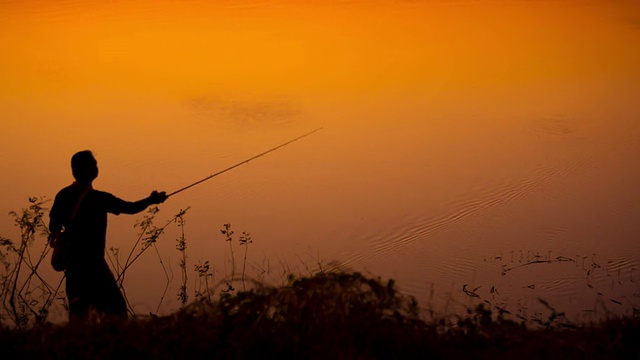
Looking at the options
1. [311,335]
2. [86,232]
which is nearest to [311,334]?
[311,335]

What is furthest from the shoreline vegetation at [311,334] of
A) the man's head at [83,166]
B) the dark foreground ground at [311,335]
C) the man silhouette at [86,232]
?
the man's head at [83,166]

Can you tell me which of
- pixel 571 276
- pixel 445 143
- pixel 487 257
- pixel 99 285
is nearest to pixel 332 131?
pixel 445 143

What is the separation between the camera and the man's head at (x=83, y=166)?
3.61m

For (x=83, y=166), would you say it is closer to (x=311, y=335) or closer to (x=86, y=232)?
(x=86, y=232)

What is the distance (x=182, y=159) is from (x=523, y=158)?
11.1 ft

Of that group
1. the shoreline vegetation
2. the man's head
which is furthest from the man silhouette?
the shoreline vegetation

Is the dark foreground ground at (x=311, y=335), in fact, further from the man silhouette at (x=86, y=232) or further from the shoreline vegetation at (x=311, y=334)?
the man silhouette at (x=86, y=232)

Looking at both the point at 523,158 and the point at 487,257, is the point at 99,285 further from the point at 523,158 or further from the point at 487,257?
the point at 523,158

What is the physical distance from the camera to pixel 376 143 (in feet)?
27.7

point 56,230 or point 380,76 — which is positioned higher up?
point 380,76

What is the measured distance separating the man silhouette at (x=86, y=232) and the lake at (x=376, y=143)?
169 centimetres

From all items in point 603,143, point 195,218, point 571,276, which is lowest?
point 571,276

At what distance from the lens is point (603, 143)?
8.76 metres

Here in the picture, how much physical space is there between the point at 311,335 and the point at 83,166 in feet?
4.18
